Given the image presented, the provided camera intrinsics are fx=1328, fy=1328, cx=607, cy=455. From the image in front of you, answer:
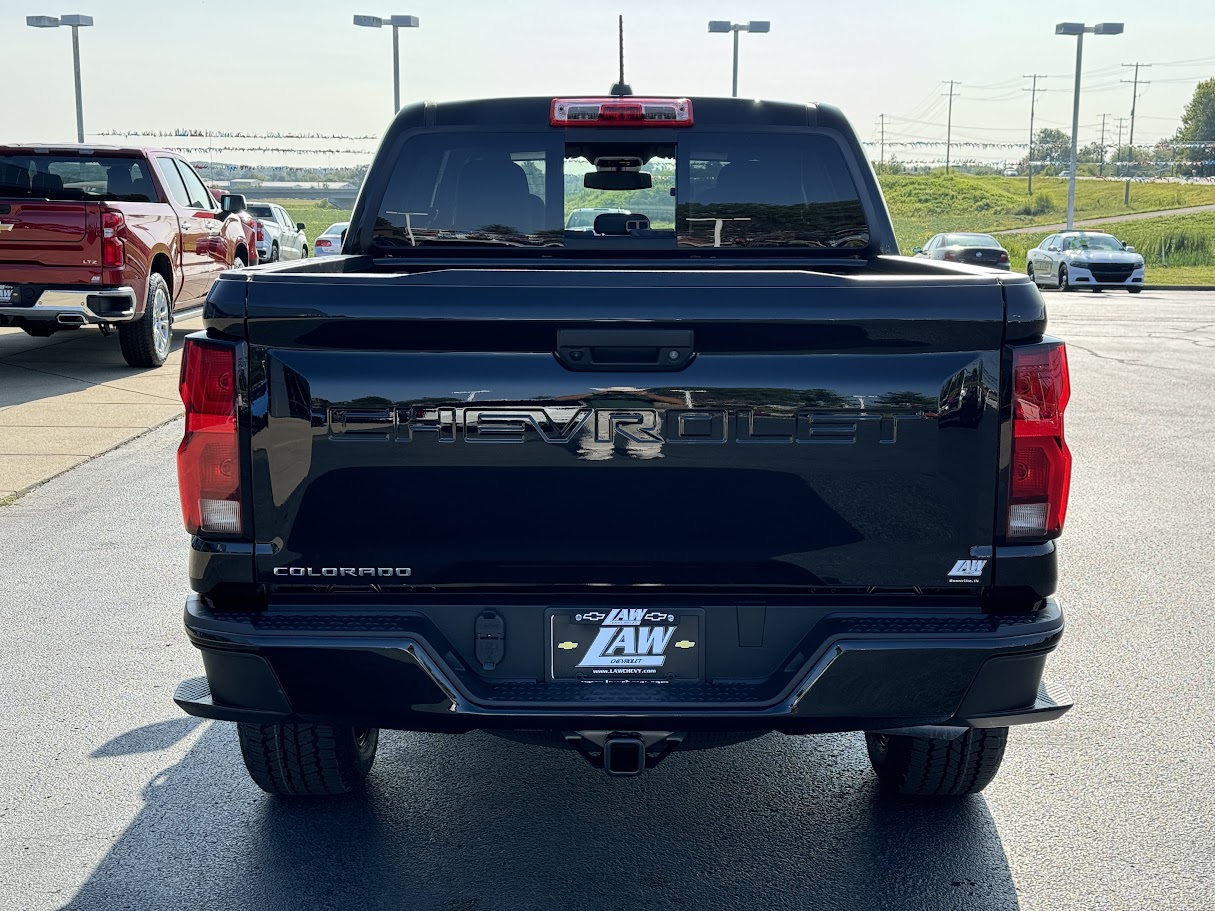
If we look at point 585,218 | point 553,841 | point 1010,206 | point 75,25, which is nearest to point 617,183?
point 585,218

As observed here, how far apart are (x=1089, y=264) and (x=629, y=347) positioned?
31410 mm

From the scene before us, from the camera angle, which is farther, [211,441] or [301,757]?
[301,757]

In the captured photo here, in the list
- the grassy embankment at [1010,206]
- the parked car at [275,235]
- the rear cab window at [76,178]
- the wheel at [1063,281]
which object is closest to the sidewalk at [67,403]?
the rear cab window at [76,178]

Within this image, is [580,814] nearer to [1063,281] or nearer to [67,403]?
[67,403]

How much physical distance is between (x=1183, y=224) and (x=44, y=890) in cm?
7196

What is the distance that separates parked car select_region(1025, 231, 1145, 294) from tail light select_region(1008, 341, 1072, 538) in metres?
30.6

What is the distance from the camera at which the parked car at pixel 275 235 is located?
25172 mm

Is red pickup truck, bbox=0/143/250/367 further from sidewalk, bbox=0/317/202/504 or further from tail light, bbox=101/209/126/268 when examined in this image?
sidewalk, bbox=0/317/202/504

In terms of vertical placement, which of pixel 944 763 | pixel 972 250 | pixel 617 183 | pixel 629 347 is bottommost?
pixel 944 763

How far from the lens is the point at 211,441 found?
3010 mm

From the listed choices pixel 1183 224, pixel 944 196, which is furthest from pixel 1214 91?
pixel 1183 224

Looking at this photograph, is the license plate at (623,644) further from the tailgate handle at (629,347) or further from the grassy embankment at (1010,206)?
the grassy embankment at (1010,206)

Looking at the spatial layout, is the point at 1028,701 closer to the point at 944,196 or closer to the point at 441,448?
the point at 441,448

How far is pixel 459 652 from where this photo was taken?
9.84 ft
